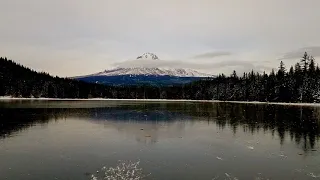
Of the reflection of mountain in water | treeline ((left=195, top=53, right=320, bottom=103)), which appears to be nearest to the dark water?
the reflection of mountain in water

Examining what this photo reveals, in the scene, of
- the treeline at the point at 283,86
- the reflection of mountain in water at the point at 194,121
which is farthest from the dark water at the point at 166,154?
the treeline at the point at 283,86

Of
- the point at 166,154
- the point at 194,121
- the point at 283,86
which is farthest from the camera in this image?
the point at 283,86

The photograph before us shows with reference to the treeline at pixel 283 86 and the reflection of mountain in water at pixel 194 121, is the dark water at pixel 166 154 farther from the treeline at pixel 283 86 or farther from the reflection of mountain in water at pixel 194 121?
the treeline at pixel 283 86

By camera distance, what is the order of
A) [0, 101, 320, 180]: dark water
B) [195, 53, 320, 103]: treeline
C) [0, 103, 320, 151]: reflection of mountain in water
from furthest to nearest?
[195, 53, 320, 103]: treeline, [0, 103, 320, 151]: reflection of mountain in water, [0, 101, 320, 180]: dark water

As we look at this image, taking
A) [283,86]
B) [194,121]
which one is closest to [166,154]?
[194,121]

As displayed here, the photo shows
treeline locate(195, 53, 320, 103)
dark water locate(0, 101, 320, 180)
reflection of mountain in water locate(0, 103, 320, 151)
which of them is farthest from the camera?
treeline locate(195, 53, 320, 103)

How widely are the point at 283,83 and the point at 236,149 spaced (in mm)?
123194

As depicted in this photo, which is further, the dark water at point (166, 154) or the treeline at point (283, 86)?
the treeline at point (283, 86)

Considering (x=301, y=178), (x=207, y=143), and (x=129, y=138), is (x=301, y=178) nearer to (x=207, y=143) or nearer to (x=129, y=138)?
(x=207, y=143)

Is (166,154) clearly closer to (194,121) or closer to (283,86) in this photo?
(194,121)

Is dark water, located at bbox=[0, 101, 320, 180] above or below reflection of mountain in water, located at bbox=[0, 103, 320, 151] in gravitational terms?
below

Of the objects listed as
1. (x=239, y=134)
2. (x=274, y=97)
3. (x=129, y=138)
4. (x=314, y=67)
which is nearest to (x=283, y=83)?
(x=274, y=97)

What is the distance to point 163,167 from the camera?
21.3 meters

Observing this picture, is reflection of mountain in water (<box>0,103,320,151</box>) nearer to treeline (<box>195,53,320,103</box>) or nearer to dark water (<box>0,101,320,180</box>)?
dark water (<box>0,101,320,180</box>)
